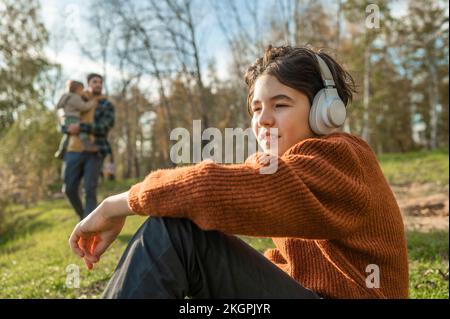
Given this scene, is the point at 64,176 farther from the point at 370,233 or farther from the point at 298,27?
the point at 298,27

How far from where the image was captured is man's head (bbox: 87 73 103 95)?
6188 millimetres

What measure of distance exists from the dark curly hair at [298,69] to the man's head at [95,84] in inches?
183

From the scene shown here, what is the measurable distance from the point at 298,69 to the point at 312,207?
655 millimetres

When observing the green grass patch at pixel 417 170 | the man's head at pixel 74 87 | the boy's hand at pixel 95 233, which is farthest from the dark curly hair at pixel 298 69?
the green grass patch at pixel 417 170

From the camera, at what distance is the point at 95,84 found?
6180 mm

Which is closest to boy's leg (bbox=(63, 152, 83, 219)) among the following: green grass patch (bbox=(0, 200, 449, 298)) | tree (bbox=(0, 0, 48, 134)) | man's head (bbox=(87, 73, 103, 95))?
green grass patch (bbox=(0, 200, 449, 298))

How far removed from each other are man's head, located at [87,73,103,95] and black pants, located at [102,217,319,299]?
5.23 metres

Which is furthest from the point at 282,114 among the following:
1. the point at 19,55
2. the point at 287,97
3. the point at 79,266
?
the point at 19,55

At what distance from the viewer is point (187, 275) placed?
1.31 m

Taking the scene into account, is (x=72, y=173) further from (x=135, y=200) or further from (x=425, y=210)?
(x=425, y=210)

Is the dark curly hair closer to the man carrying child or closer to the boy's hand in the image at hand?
the boy's hand

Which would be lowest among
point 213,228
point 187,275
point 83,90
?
point 187,275
